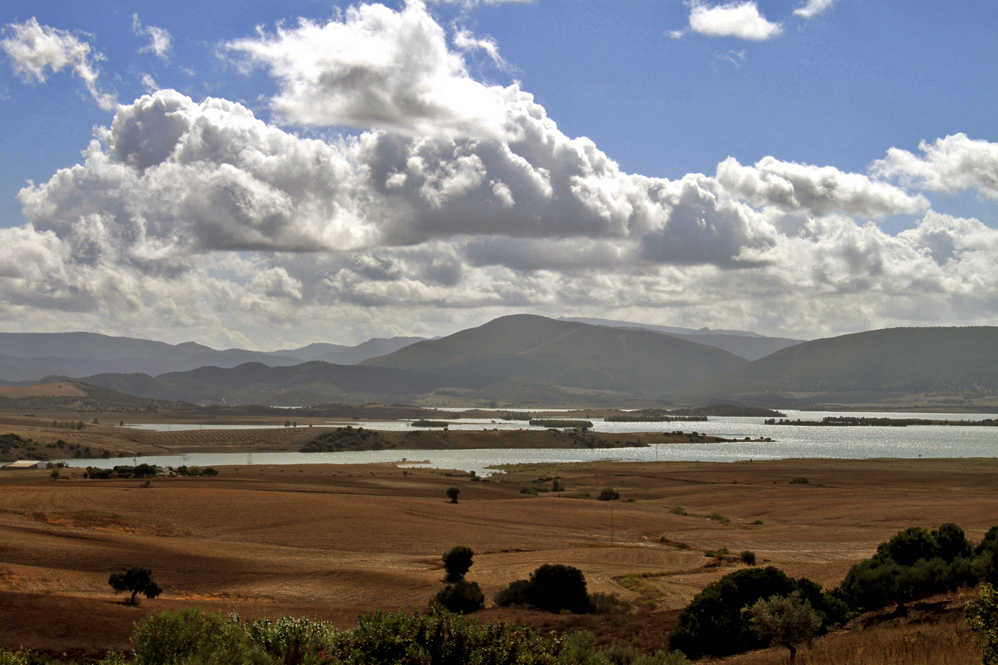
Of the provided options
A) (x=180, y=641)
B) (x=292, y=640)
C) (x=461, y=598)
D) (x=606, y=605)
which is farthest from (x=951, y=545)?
(x=180, y=641)

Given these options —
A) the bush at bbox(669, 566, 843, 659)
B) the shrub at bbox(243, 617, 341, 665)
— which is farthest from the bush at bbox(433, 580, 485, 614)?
the shrub at bbox(243, 617, 341, 665)

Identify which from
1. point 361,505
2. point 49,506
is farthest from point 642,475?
point 49,506

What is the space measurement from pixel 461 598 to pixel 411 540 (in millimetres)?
19028

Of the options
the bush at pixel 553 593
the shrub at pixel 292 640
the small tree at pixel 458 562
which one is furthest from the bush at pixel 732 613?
the small tree at pixel 458 562

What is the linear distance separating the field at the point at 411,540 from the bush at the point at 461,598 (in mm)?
1284

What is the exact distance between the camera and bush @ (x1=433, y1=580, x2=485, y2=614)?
89.6 ft

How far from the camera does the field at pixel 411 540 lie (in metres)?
23.3

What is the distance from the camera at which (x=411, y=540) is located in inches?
1816

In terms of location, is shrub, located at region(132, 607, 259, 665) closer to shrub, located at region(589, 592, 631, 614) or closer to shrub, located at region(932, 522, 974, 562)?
shrub, located at region(589, 592, 631, 614)

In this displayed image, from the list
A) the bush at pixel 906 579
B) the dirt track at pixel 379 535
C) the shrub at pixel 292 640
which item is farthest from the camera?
the dirt track at pixel 379 535

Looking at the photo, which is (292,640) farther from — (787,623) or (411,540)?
(411,540)

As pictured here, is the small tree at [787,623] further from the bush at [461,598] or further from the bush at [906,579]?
the bush at [461,598]

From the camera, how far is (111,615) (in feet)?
75.2

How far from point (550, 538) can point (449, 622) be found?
117ft
